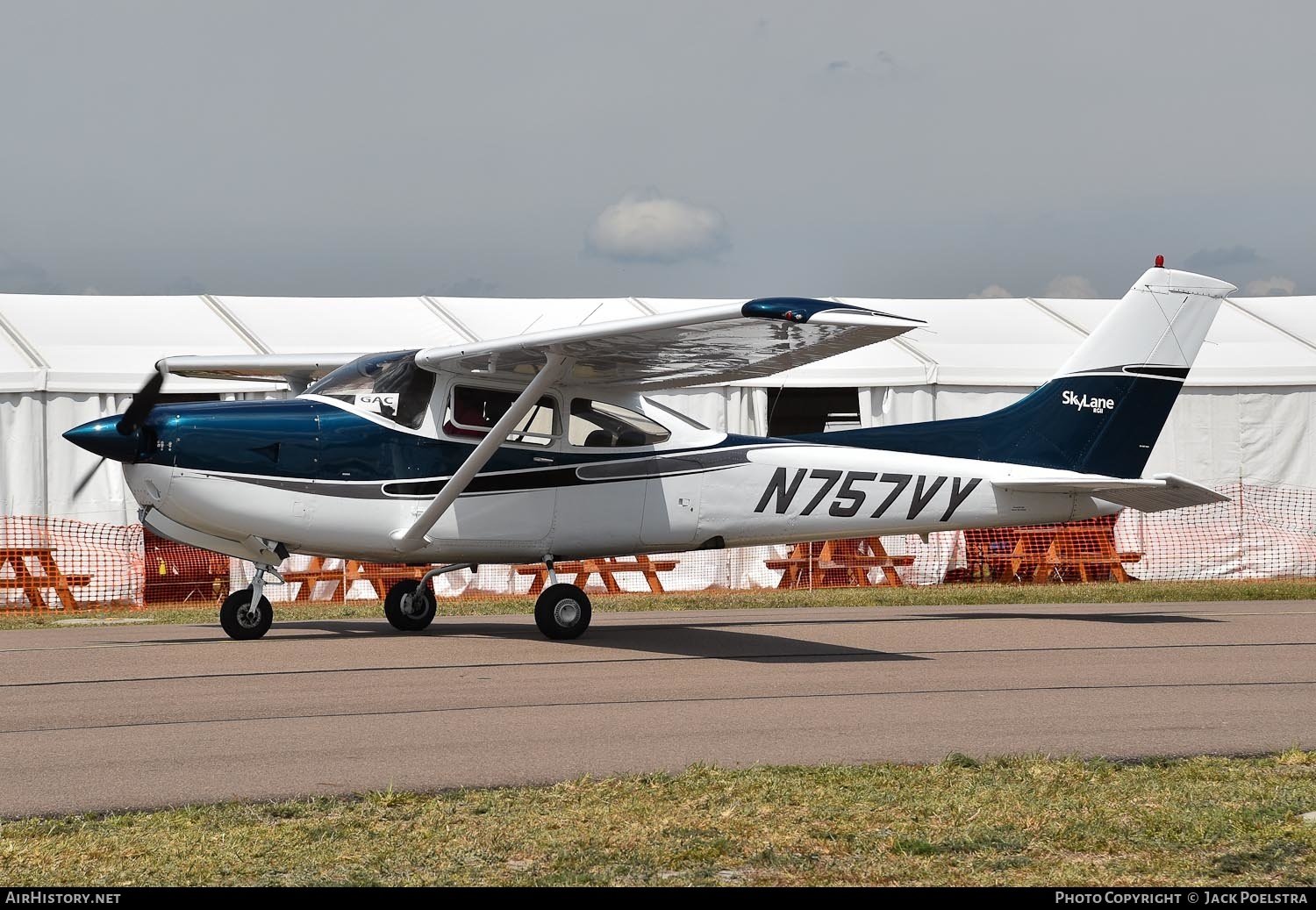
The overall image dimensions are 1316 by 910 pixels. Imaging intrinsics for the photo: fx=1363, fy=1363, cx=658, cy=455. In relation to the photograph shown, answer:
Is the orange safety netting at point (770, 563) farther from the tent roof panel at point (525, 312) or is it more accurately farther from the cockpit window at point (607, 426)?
the cockpit window at point (607, 426)

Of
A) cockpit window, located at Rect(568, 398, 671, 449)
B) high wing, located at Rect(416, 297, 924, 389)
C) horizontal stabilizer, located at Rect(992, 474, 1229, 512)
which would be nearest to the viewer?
high wing, located at Rect(416, 297, 924, 389)

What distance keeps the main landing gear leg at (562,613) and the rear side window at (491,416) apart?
1253mm

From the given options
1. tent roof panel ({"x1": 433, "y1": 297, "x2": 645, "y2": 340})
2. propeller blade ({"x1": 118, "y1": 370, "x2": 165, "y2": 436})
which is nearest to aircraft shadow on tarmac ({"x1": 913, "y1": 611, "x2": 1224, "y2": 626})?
propeller blade ({"x1": 118, "y1": 370, "x2": 165, "y2": 436})

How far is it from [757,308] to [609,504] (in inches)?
139

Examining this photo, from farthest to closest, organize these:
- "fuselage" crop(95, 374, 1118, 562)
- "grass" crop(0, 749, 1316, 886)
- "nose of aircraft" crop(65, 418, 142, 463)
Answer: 1. "fuselage" crop(95, 374, 1118, 562)
2. "nose of aircraft" crop(65, 418, 142, 463)
3. "grass" crop(0, 749, 1316, 886)

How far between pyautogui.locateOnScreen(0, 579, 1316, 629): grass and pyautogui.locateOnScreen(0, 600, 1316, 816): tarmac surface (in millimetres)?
2237

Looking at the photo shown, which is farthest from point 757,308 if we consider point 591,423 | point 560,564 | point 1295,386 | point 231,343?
point 1295,386

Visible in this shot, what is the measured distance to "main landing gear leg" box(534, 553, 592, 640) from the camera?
11109mm

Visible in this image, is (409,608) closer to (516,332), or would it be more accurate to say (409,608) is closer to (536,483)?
(536,483)

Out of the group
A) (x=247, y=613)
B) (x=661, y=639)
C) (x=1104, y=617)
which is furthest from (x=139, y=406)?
(x=1104, y=617)

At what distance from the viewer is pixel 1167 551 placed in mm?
19344

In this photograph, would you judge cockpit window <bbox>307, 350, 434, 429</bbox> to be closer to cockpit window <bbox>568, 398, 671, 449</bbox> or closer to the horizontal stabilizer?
cockpit window <bbox>568, 398, 671, 449</bbox>

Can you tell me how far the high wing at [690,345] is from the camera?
27.6 feet
